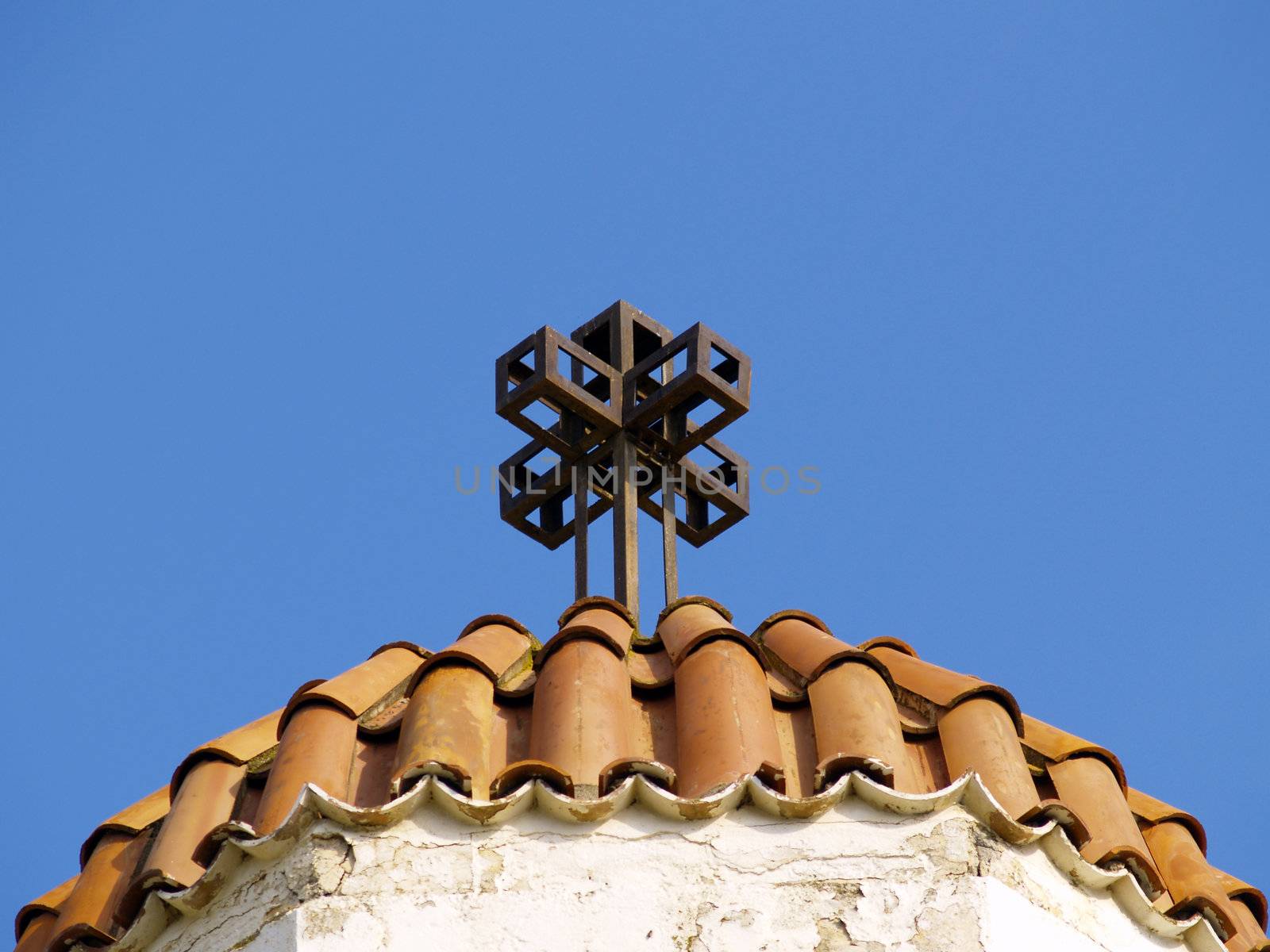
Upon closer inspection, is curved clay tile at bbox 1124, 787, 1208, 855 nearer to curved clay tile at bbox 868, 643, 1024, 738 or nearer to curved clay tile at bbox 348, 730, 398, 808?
curved clay tile at bbox 868, 643, 1024, 738

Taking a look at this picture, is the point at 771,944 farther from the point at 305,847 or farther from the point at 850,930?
the point at 305,847

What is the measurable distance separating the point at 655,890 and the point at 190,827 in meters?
1.14

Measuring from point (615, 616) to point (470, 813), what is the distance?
1143 millimetres

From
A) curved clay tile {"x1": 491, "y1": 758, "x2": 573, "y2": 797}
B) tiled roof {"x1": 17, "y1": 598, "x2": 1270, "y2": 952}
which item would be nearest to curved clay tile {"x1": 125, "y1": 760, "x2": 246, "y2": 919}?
tiled roof {"x1": 17, "y1": 598, "x2": 1270, "y2": 952}

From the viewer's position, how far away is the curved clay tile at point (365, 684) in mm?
4812

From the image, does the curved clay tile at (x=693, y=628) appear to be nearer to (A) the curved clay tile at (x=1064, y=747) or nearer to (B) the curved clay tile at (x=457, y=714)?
(B) the curved clay tile at (x=457, y=714)

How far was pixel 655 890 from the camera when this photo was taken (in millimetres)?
4234

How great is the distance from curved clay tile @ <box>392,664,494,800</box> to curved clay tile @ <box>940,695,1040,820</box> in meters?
1.11

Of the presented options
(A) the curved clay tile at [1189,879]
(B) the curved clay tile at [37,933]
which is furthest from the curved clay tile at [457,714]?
(A) the curved clay tile at [1189,879]

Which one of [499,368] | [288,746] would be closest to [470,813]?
[288,746]

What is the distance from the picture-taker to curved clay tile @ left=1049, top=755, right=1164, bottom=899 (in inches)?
180

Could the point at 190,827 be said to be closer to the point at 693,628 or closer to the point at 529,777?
the point at 529,777

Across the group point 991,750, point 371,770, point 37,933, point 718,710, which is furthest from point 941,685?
point 37,933

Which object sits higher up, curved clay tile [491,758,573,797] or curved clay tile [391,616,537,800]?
curved clay tile [391,616,537,800]
